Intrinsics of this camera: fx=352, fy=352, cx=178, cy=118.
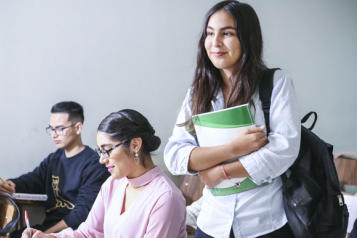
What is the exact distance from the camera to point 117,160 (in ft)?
4.70

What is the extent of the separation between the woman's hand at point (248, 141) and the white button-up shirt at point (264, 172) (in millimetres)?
15

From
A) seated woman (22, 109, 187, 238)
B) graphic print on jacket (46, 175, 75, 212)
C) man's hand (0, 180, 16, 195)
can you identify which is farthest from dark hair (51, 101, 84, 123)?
seated woman (22, 109, 187, 238)

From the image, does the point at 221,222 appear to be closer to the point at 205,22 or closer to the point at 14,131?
the point at 205,22

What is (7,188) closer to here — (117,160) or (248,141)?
(117,160)

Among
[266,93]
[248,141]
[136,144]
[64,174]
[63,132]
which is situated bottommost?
[64,174]

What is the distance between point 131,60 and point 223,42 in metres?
1.87

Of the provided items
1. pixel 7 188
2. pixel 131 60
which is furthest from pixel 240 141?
pixel 131 60

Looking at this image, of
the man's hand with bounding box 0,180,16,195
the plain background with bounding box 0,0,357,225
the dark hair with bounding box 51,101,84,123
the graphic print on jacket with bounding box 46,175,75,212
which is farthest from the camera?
the plain background with bounding box 0,0,357,225

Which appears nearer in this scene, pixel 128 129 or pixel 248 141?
pixel 248 141

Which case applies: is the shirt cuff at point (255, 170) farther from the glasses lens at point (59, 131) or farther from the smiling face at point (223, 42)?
the glasses lens at point (59, 131)

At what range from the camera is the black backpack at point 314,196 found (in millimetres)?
949

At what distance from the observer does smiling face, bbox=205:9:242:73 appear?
1.04 m

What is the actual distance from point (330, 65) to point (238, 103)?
2192 millimetres

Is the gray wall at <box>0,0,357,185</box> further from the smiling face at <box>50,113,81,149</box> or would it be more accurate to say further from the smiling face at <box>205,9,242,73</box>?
the smiling face at <box>205,9,242,73</box>
